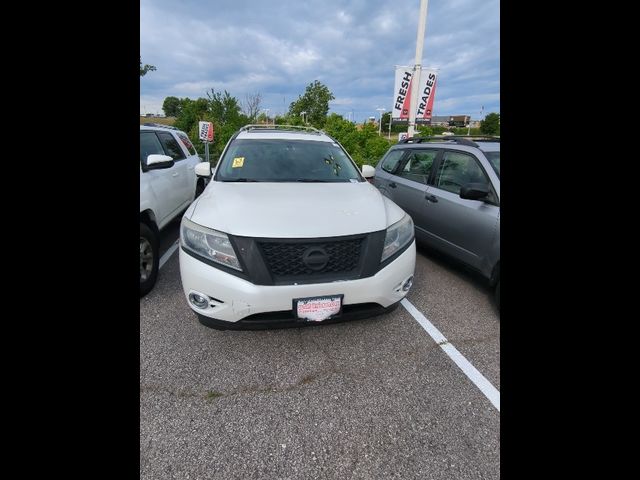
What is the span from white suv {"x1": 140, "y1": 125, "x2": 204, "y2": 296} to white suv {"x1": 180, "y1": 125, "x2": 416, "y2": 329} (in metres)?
1.10

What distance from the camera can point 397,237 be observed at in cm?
221

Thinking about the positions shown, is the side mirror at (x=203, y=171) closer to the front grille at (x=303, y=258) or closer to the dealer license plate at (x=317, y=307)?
the front grille at (x=303, y=258)

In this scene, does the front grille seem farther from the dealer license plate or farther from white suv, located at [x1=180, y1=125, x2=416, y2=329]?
the dealer license plate

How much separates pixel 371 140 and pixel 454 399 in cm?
1223

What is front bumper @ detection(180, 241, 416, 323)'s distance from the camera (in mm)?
1786

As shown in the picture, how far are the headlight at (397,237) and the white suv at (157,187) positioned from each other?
2.38 m

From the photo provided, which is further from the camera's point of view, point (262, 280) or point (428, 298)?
point (428, 298)

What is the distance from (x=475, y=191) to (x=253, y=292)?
239cm

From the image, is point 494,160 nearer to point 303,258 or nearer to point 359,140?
point 303,258
